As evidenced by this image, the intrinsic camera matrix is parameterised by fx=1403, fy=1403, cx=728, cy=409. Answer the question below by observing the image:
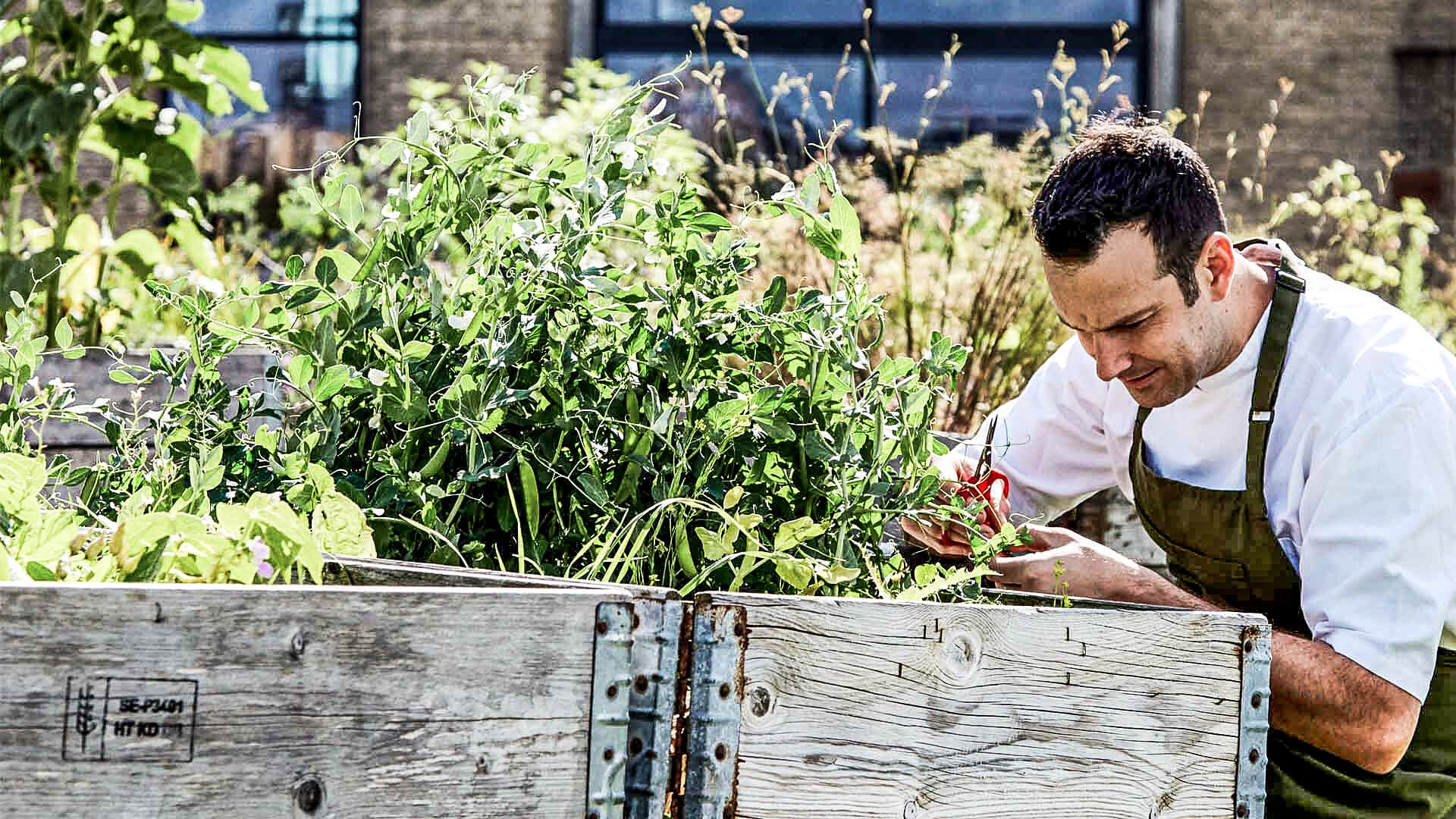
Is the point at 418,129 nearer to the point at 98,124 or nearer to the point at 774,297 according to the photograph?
the point at 774,297

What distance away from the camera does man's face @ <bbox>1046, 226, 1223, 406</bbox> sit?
177 cm

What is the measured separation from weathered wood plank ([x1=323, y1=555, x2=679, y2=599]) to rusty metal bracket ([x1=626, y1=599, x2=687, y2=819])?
3cm

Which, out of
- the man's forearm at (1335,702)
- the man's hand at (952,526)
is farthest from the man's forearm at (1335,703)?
the man's hand at (952,526)

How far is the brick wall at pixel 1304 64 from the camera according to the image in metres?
7.54

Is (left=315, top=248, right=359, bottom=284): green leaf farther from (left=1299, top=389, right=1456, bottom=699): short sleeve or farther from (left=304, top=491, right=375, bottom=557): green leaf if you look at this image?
(left=1299, top=389, right=1456, bottom=699): short sleeve

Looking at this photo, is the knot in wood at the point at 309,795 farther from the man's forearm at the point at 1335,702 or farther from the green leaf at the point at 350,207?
the man's forearm at the point at 1335,702

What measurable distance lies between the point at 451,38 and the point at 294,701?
6979 millimetres

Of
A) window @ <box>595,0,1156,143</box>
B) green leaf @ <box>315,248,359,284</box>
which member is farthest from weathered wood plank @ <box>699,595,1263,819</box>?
window @ <box>595,0,1156,143</box>

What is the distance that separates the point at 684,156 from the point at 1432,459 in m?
3.48

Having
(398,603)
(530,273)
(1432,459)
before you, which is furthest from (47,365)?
(1432,459)

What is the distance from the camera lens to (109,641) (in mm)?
1006

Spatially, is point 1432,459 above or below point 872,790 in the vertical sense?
above

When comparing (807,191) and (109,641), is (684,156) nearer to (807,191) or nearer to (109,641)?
(807,191)

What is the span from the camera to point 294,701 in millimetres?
1036
